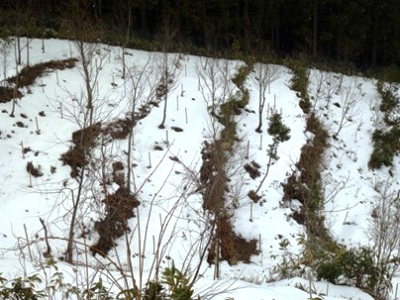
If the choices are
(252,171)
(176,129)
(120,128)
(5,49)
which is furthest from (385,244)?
(5,49)

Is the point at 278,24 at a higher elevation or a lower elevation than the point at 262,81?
higher

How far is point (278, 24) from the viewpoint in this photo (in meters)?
30.6

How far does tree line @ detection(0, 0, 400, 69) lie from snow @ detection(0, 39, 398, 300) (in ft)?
16.2

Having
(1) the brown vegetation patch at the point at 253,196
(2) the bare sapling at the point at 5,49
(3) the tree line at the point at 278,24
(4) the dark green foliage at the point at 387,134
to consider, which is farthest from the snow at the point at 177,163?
(3) the tree line at the point at 278,24

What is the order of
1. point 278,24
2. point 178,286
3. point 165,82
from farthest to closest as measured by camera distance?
point 278,24
point 165,82
point 178,286

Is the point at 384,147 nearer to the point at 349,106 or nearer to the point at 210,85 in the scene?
the point at 349,106

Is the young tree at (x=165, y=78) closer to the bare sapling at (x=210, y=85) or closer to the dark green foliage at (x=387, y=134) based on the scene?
the bare sapling at (x=210, y=85)

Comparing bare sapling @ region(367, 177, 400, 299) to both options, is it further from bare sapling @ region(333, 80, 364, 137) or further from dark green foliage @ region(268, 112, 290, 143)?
dark green foliage @ region(268, 112, 290, 143)

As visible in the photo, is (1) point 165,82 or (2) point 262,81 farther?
(2) point 262,81

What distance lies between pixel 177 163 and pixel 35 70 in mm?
8309

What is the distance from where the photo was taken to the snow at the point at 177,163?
13.9m

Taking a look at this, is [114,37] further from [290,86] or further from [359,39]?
[359,39]

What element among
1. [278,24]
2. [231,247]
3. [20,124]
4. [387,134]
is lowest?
[231,247]

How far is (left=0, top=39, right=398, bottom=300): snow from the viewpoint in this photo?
13.9m
